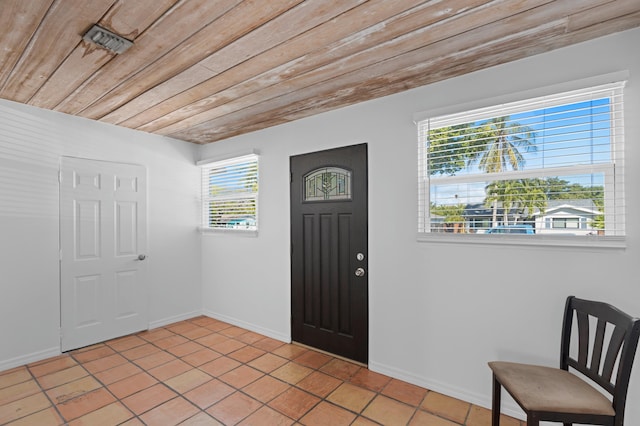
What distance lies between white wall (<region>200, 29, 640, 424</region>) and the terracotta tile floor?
0.29 m

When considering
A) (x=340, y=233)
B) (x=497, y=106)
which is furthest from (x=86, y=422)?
(x=497, y=106)

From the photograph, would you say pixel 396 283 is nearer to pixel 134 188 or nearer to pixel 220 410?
pixel 220 410

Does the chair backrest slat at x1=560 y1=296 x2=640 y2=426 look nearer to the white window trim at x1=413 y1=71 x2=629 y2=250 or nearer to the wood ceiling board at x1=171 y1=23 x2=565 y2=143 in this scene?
the white window trim at x1=413 y1=71 x2=629 y2=250

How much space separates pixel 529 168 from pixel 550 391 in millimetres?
1372

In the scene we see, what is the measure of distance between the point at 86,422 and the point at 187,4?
2.74m

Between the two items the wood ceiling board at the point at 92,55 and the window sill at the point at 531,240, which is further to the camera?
the window sill at the point at 531,240

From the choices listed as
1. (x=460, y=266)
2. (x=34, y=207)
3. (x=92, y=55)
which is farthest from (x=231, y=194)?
(x=460, y=266)

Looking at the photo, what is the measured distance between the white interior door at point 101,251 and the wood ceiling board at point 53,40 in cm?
109

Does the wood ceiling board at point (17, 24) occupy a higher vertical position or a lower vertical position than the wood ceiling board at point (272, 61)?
higher

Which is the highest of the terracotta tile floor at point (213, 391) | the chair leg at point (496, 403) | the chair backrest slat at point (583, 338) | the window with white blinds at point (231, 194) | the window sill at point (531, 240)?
the window with white blinds at point (231, 194)

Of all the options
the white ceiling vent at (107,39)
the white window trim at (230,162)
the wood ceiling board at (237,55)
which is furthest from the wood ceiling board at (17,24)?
the white window trim at (230,162)

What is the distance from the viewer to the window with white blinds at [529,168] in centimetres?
193

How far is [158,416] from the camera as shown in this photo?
7.29 feet

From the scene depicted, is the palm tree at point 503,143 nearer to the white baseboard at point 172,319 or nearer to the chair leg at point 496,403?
the chair leg at point 496,403
